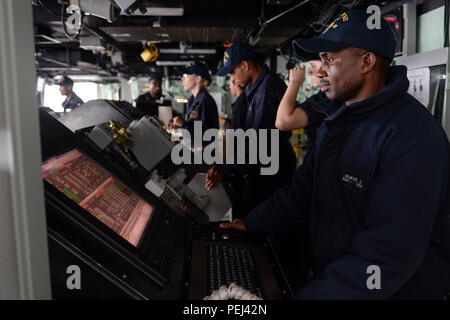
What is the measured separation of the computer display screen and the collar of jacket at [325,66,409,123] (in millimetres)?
713

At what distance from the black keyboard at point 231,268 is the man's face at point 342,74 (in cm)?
59

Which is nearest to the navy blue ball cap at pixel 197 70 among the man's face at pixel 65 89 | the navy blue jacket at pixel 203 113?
the navy blue jacket at pixel 203 113

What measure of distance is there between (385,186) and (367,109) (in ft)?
0.89

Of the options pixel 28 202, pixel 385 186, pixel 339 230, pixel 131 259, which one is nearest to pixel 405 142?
pixel 385 186

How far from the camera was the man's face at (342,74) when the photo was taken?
107 centimetres

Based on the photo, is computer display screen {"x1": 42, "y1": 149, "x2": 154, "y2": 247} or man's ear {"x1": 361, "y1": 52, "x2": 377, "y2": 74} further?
man's ear {"x1": 361, "y1": 52, "x2": 377, "y2": 74}

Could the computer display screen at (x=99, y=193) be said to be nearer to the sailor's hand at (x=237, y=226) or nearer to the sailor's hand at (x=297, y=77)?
the sailor's hand at (x=237, y=226)

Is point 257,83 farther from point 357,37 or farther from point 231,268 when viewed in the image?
point 231,268

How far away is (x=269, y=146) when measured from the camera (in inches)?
86.2

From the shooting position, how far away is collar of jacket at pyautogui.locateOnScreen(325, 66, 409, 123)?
38.8 inches

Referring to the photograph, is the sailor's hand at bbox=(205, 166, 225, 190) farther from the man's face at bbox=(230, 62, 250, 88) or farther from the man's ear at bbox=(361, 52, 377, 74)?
the man's ear at bbox=(361, 52, 377, 74)

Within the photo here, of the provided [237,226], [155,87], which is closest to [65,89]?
[155,87]

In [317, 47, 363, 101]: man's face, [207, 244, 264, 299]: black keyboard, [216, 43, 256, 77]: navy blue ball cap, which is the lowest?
[207, 244, 264, 299]: black keyboard

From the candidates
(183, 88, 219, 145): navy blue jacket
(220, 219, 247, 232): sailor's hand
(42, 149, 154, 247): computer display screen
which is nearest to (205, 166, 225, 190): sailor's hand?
(220, 219, 247, 232): sailor's hand
